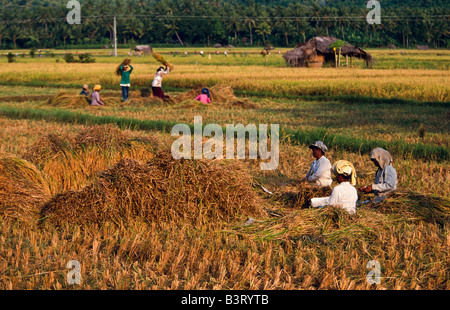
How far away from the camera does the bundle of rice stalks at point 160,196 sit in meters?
5.99

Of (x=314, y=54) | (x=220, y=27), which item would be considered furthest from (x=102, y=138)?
(x=220, y=27)

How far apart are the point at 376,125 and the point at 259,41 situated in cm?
9245

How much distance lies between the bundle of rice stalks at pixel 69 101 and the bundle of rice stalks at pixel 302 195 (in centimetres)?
1214

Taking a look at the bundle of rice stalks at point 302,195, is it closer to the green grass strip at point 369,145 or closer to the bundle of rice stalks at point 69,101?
the green grass strip at point 369,145

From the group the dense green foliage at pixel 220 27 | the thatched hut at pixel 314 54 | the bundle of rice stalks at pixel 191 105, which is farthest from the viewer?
the dense green foliage at pixel 220 27

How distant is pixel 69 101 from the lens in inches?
707

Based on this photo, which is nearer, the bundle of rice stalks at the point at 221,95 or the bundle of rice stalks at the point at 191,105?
the bundle of rice stalks at the point at 191,105

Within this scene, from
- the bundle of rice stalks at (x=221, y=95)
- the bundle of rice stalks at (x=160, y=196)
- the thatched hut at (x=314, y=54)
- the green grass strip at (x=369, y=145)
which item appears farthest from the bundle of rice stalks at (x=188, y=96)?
the thatched hut at (x=314, y=54)

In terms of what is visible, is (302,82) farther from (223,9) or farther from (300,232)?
(223,9)

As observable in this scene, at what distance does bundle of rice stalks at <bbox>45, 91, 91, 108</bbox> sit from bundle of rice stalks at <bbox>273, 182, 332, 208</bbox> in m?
12.1

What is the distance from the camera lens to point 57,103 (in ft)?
59.0

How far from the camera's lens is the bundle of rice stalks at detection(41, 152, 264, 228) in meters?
5.99

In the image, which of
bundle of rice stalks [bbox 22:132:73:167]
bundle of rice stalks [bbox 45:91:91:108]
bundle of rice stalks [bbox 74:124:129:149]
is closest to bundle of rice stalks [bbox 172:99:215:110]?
bundle of rice stalks [bbox 45:91:91:108]

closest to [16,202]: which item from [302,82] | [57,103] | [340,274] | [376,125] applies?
[340,274]
